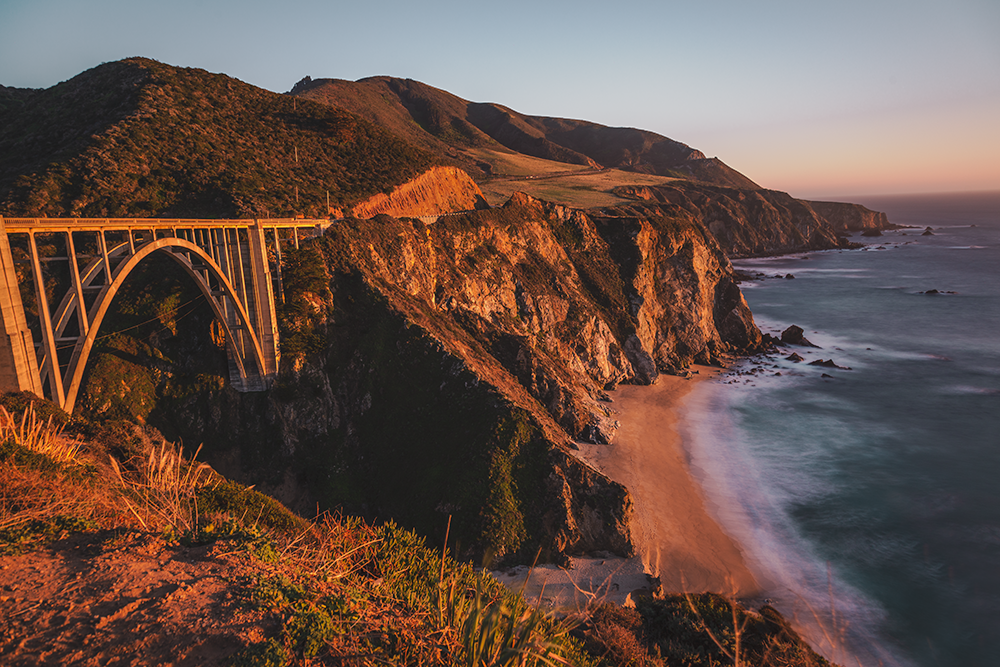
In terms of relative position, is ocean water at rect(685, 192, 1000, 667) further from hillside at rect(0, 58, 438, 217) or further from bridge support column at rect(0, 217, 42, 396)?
hillside at rect(0, 58, 438, 217)

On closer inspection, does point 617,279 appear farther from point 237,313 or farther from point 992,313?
point 992,313

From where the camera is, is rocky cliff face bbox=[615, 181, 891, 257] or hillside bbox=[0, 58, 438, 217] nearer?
hillside bbox=[0, 58, 438, 217]

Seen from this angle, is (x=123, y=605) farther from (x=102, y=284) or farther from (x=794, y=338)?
(x=794, y=338)

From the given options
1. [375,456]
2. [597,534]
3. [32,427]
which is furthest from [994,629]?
[32,427]

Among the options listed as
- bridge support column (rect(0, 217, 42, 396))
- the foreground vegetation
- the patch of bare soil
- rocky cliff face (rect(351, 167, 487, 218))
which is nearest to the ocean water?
the foreground vegetation

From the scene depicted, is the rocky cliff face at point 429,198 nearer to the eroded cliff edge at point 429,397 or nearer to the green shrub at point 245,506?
the eroded cliff edge at point 429,397

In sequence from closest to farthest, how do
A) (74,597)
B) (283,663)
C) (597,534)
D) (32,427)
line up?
(283,663) → (74,597) → (32,427) → (597,534)

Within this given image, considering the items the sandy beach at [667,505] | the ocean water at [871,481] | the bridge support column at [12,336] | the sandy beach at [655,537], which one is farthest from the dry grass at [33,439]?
the sandy beach at [667,505]

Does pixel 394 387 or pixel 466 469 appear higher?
pixel 394 387

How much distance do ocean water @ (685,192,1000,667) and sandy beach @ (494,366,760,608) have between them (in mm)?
1552

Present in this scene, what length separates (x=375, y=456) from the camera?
1308 inches

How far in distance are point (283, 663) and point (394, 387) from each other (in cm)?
2998

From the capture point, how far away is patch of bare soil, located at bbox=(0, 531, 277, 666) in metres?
6.30

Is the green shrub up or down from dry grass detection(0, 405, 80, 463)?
down
